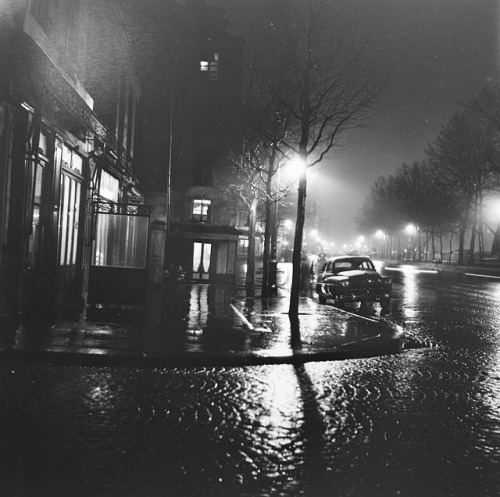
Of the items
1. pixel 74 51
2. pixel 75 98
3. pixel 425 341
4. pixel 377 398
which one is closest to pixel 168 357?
pixel 377 398

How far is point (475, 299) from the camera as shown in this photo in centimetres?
2292

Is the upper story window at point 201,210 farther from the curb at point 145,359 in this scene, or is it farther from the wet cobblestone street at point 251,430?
the wet cobblestone street at point 251,430

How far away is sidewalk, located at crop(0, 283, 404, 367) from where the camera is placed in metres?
8.36

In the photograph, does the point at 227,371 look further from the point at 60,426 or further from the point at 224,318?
the point at 224,318

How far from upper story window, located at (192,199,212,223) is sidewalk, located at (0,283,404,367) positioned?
27.1 metres

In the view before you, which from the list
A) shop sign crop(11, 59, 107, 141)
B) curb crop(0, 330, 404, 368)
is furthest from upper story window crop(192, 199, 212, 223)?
curb crop(0, 330, 404, 368)

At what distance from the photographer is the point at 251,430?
5129 mm

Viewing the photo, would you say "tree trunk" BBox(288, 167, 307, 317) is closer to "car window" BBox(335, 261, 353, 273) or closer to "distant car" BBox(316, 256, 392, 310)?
"distant car" BBox(316, 256, 392, 310)

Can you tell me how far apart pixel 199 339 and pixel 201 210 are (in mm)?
32453

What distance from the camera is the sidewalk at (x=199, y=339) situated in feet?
27.4

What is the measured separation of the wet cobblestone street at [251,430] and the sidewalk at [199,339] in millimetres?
362

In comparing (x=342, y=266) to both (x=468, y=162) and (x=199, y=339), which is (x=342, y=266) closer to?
(x=199, y=339)

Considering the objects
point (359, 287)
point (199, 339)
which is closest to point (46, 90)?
point (199, 339)

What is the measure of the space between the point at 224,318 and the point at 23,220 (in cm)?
487
